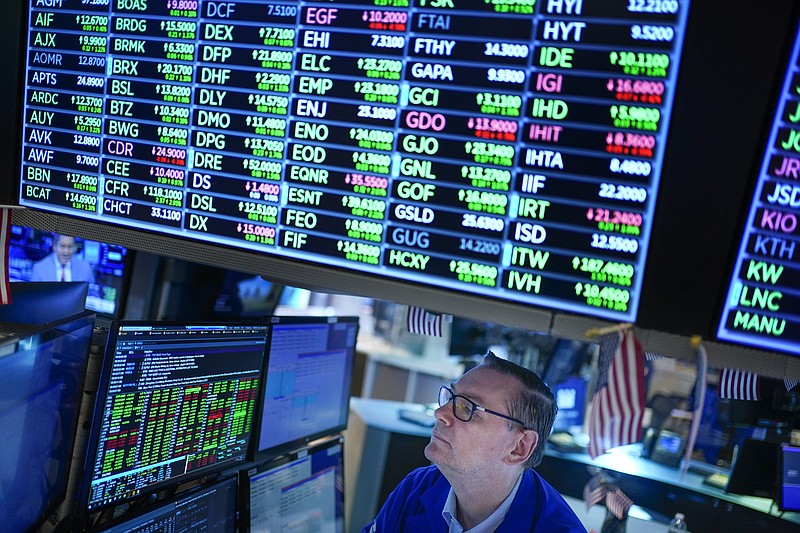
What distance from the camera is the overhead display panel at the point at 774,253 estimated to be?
5.54 ft

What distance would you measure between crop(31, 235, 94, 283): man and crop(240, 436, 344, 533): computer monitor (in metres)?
1.71

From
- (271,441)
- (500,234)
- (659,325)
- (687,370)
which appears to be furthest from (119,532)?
(687,370)

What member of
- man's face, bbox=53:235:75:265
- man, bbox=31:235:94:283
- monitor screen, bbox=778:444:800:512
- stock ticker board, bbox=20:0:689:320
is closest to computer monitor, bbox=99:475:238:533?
stock ticker board, bbox=20:0:689:320

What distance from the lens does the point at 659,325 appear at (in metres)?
1.82


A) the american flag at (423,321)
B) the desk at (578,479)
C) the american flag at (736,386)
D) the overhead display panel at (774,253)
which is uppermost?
the overhead display panel at (774,253)

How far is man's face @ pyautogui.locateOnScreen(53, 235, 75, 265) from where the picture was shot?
3.65 m

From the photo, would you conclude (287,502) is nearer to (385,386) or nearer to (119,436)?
(119,436)

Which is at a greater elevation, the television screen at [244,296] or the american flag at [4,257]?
the american flag at [4,257]

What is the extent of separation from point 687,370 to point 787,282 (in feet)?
23.8

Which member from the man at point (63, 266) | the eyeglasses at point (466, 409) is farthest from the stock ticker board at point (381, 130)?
the man at point (63, 266)

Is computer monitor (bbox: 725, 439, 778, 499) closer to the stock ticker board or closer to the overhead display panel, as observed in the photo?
the overhead display panel

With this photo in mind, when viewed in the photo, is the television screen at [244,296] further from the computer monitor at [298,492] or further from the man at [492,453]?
the man at [492,453]

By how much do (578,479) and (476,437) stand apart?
6.49 ft

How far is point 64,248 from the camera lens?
368 centimetres
